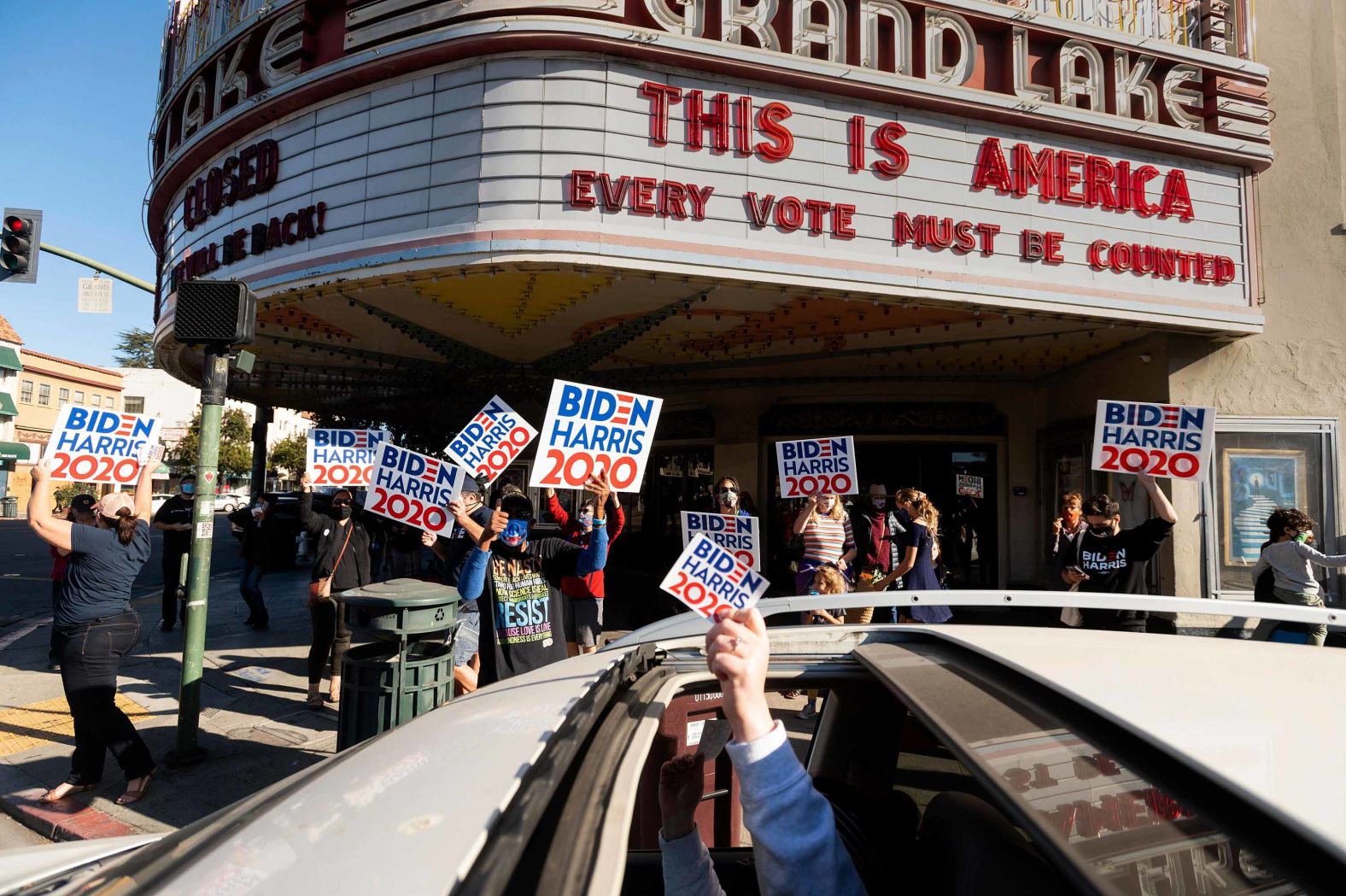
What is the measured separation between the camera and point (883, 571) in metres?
8.46

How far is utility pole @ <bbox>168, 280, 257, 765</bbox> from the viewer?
5.02 m

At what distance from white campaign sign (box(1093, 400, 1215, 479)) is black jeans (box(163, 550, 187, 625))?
10.5m

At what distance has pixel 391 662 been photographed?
4.27 m

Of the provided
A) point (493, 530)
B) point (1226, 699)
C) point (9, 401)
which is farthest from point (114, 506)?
point (9, 401)

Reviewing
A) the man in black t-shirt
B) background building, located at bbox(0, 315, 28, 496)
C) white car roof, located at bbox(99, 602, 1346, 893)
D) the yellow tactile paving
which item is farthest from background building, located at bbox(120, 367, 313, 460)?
white car roof, located at bbox(99, 602, 1346, 893)

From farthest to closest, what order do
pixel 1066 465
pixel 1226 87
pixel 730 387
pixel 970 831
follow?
pixel 730 387, pixel 1066 465, pixel 1226 87, pixel 970 831

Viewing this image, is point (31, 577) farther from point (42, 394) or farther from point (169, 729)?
point (42, 394)

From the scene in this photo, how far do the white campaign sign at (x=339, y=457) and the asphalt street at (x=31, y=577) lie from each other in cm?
486

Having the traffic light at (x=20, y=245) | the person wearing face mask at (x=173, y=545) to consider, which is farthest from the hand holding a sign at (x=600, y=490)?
the traffic light at (x=20, y=245)

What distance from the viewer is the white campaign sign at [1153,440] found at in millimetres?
6035

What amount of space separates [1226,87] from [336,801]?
11.9m

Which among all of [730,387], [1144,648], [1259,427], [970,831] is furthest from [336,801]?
[730,387]

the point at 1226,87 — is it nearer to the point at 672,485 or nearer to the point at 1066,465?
the point at 1066,465

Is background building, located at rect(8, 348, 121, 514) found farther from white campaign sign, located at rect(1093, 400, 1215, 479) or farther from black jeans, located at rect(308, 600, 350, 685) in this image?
white campaign sign, located at rect(1093, 400, 1215, 479)
